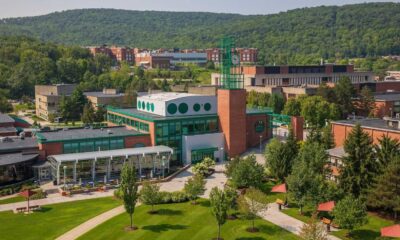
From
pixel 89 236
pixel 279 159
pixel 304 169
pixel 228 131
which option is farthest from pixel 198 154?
pixel 89 236

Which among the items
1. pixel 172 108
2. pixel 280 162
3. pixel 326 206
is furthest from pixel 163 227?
pixel 172 108

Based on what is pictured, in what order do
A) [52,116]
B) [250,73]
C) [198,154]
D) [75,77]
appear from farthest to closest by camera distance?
[75,77], [250,73], [52,116], [198,154]

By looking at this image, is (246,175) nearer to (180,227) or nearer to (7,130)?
(180,227)

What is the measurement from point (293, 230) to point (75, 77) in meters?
140

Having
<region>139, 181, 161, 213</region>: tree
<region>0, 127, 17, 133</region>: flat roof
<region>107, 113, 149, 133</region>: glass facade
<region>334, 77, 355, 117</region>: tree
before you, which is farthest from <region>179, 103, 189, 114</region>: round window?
<region>334, 77, 355, 117</region>: tree

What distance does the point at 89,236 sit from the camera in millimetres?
38094

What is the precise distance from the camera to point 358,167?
44.2 meters

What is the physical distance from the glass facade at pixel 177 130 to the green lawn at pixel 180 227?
2008cm

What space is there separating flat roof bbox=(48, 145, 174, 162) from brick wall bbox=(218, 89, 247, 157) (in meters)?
9.86

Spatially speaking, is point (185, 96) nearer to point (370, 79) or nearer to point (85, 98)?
point (85, 98)

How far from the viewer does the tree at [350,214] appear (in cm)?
3672

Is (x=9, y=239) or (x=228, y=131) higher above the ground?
(x=228, y=131)

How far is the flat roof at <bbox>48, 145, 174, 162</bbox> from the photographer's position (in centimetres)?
5589

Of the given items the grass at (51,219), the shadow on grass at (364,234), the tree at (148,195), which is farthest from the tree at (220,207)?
the grass at (51,219)
